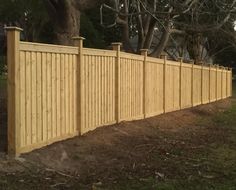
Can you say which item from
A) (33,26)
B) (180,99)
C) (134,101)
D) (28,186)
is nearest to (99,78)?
(134,101)

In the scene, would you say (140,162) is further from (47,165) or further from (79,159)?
(47,165)

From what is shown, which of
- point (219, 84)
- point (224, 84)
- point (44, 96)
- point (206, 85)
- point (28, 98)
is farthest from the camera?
point (224, 84)

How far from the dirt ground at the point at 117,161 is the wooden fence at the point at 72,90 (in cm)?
31

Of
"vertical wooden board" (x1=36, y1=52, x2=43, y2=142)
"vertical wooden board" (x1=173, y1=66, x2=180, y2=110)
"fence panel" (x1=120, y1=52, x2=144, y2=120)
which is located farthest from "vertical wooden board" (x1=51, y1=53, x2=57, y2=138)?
"vertical wooden board" (x1=173, y1=66, x2=180, y2=110)

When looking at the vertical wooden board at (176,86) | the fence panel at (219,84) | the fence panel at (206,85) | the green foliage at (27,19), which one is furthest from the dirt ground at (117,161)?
the green foliage at (27,19)

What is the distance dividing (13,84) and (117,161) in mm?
2353

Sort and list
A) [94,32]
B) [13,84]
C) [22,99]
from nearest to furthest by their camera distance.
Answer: [13,84] < [22,99] < [94,32]

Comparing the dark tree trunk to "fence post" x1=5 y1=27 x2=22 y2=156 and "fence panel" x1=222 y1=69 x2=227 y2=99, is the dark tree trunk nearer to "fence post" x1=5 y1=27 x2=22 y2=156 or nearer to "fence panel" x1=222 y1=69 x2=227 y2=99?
"fence post" x1=5 y1=27 x2=22 y2=156

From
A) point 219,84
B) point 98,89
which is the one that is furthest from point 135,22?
point 98,89

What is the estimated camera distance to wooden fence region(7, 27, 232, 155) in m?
8.70

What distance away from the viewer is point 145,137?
12.8m

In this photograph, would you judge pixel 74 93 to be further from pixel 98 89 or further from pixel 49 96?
pixel 98 89

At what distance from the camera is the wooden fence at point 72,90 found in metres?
8.70

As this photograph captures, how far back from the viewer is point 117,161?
9750 millimetres
